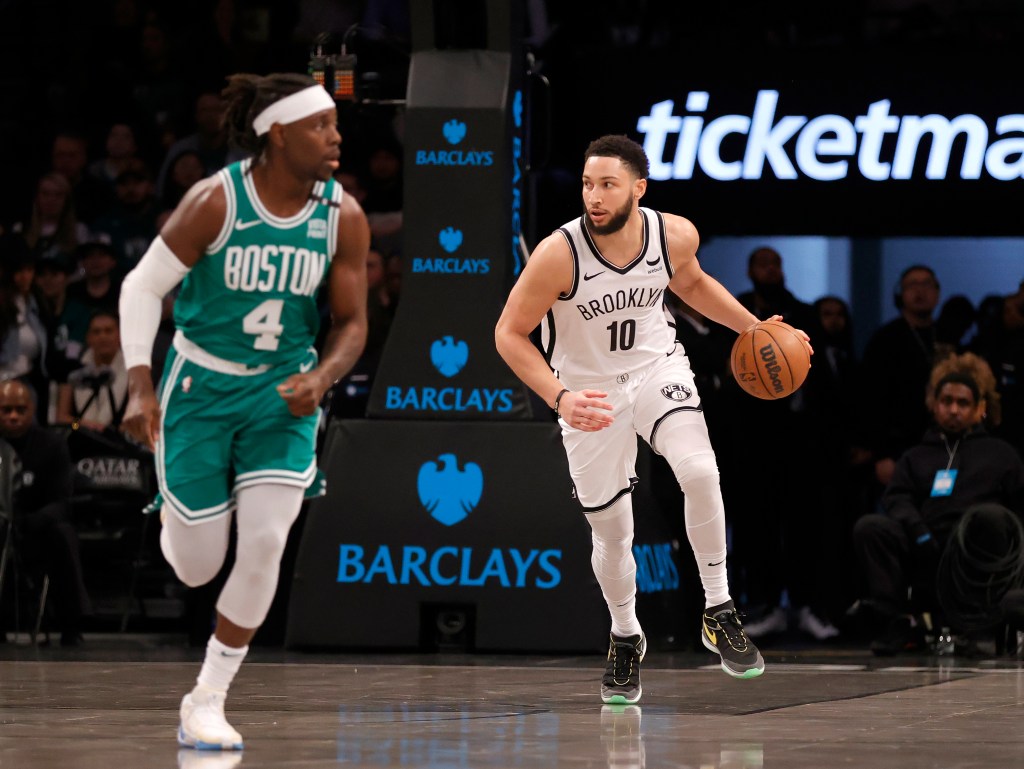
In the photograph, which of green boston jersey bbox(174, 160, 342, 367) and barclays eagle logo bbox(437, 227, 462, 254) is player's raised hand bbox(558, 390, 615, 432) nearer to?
green boston jersey bbox(174, 160, 342, 367)

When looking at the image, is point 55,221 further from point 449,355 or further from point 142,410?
point 142,410

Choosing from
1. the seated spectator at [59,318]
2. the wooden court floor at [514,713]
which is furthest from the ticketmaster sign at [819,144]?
the seated spectator at [59,318]

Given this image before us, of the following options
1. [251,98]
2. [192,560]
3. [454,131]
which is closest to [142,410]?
[192,560]

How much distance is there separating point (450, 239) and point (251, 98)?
3961 millimetres

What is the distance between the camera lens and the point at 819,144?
11.5 metres

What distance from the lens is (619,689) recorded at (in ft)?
23.4

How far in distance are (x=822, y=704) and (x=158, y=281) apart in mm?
3006

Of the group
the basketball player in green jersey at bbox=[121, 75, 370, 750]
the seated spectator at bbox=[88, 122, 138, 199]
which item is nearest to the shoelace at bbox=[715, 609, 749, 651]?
the basketball player in green jersey at bbox=[121, 75, 370, 750]

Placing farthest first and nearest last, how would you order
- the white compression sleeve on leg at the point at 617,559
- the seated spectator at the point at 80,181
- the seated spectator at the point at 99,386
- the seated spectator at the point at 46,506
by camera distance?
the seated spectator at the point at 80,181 → the seated spectator at the point at 99,386 → the seated spectator at the point at 46,506 → the white compression sleeve on leg at the point at 617,559

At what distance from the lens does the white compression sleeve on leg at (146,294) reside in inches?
225

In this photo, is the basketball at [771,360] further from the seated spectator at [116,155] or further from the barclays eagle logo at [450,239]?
the seated spectator at [116,155]

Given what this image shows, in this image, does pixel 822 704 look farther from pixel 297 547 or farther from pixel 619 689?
pixel 297 547

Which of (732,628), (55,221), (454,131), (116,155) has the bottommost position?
(732,628)

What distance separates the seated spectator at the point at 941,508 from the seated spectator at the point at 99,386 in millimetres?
4498
